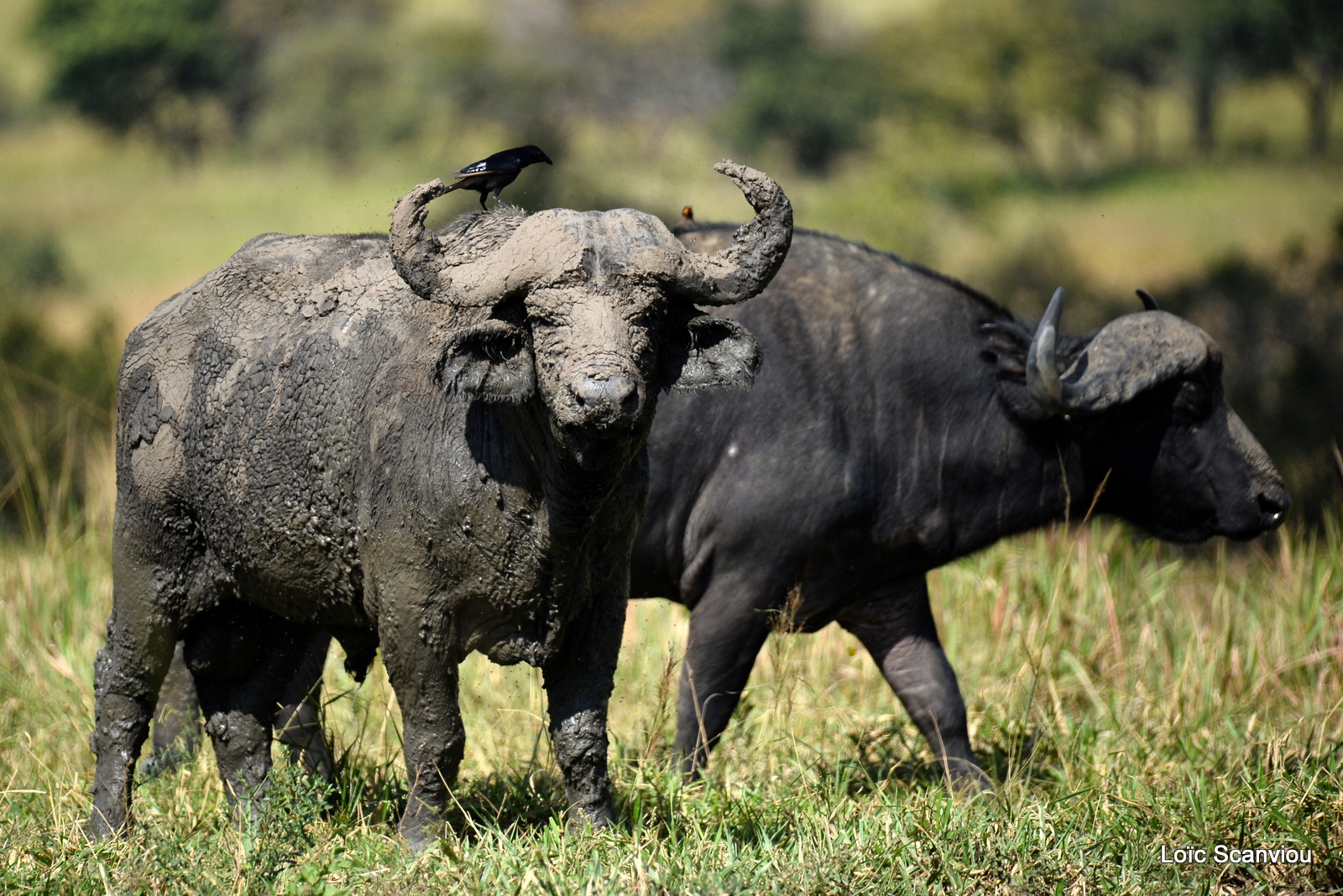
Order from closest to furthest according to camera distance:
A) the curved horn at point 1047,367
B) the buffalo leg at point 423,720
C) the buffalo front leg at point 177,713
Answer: the buffalo leg at point 423,720
the curved horn at point 1047,367
the buffalo front leg at point 177,713

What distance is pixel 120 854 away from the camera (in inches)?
157

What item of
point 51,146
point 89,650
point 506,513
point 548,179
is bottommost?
point 89,650

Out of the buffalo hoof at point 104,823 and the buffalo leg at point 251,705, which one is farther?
the buffalo leg at point 251,705

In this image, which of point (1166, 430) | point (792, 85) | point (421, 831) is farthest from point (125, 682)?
point (792, 85)

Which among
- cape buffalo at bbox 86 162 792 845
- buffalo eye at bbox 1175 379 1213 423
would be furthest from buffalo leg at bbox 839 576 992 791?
cape buffalo at bbox 86 162 792 845

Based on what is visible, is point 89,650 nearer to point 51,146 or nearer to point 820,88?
point 51,146

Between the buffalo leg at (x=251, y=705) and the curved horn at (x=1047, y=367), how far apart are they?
2.97 m

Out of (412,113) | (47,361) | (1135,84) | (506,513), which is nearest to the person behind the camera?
(506,513)

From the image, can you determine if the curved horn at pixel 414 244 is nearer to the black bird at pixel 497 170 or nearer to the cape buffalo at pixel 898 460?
the black bird at pixel 497 170

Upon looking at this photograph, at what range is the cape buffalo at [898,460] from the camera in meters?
5.09

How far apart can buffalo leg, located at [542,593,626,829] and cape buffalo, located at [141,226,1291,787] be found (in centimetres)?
116

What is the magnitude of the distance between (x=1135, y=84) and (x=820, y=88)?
532 cm

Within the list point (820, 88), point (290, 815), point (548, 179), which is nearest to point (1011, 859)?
point (290, 815)

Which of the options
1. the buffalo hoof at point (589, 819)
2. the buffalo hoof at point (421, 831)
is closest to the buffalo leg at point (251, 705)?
the buffalo hoof at point (421, 831)
